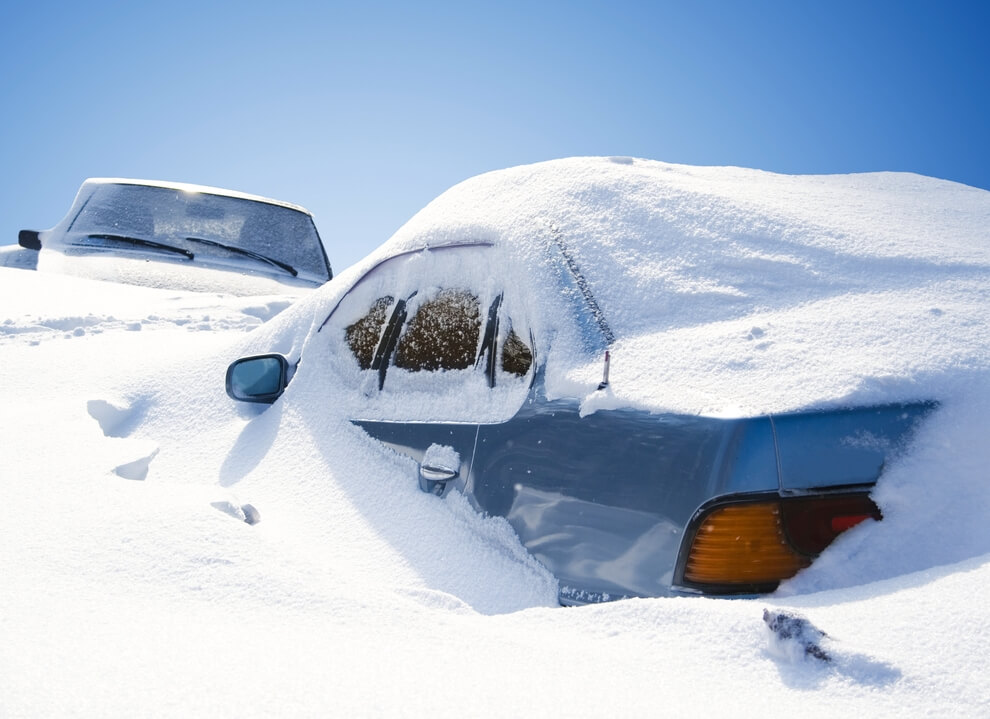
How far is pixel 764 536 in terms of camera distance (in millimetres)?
1497

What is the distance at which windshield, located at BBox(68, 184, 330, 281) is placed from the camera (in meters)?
6.88

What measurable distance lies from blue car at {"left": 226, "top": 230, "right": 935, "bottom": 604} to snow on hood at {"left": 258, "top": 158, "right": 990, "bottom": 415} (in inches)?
1.3

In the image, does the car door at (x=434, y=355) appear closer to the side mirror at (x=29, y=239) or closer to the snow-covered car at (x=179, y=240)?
the snow-covered car at (x=179, y=240)

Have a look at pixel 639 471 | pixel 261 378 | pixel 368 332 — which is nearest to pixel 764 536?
pixel 639 471

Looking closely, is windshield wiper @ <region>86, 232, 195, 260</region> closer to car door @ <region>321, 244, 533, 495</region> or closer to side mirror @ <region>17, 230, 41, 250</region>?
side mirror @ <region>17, 230, 41, 250</region>

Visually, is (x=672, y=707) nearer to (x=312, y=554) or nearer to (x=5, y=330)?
(x=312, y=554)

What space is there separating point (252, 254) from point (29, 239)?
2268 millimetres

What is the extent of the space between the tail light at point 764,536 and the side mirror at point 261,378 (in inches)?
74.4

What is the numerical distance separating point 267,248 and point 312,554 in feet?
18.0

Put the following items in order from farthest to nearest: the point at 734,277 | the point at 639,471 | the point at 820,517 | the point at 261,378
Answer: the point at 261,378, the point at 734,277, the point at 639,471, the point at 820,517

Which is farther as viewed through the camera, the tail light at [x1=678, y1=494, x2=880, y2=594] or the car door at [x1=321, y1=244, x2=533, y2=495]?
the car door at [x1=321, y1=244, x2=533, y2=495]

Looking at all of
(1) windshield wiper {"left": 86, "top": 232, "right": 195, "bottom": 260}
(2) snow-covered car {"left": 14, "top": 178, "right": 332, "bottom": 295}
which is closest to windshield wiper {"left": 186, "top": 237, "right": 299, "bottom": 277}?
(2) snow-covered car {"left": 14, "top": 178, "right": 332, "bottom": 295}

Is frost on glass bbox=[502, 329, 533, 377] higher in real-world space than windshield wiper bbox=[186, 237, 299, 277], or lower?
higher

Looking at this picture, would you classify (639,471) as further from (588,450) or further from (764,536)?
(764,536)
